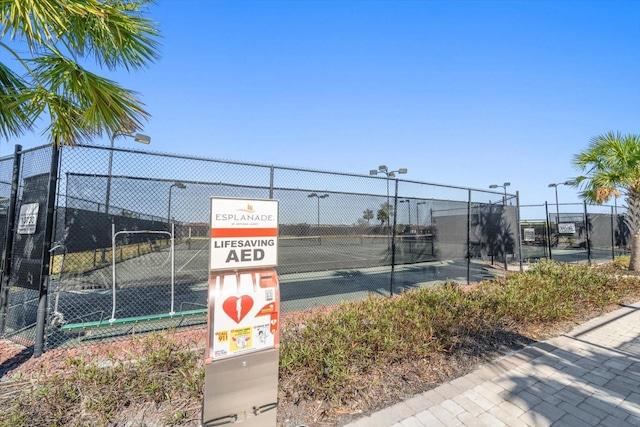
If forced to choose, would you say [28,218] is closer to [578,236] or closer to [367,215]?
[367,215]

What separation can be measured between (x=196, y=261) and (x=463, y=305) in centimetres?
502

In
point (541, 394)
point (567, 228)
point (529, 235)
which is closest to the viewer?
point (541, 394)

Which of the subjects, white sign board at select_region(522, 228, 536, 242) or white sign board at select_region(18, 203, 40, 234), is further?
white sign board at select_region(522, 228, 536, 242)

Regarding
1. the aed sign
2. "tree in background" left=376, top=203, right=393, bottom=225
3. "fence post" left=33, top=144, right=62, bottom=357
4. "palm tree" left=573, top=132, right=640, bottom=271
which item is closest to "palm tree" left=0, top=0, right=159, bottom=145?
"fence post" left=33, top=144, right=62, bottom=357

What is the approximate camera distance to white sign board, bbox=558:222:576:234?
14820mm

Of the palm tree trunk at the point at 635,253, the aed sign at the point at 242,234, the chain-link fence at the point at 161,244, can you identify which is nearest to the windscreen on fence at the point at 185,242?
the chain-link fence at the point at 161,244

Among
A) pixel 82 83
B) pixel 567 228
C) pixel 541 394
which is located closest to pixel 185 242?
pixel 82 83

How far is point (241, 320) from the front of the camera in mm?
2107

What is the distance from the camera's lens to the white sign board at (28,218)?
3885mm

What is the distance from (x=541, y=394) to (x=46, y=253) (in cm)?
595

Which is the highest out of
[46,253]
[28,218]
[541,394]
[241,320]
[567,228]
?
[567,228]

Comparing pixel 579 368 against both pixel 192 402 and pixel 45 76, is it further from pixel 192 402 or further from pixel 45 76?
pixel 45 76

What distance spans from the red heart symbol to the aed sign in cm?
24

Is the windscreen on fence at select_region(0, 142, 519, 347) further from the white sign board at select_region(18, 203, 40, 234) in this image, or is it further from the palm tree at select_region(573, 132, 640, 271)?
the palm tree at select_region(573, 132, 640, 271)
